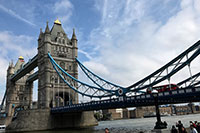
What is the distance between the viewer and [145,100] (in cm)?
2847

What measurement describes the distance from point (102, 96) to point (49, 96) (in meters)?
15.8

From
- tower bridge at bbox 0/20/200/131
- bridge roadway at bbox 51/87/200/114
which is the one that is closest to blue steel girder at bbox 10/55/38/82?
tower bridge at bbox 0/20/200/131

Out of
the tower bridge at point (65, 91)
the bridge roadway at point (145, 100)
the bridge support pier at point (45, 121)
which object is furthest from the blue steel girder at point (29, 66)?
the bridge roadway at point (145, 100)

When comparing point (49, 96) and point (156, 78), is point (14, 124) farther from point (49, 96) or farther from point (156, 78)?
point (156, 78)

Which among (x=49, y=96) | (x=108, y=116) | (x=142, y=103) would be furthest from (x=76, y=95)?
(x=108, y=116)

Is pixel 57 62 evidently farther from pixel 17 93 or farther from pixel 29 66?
pixel 17 93

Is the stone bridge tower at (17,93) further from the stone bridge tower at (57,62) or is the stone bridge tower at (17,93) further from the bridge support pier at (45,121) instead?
the bridge support pier at (45,121)

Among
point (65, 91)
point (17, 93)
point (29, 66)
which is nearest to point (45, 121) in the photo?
point (65, 91)

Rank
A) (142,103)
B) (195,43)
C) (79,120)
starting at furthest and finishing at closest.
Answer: (79,120)
(142,103)
(195,43)

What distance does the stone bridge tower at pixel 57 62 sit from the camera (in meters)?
50.4

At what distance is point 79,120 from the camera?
47.2 meters

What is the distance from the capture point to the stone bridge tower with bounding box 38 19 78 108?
50.4m

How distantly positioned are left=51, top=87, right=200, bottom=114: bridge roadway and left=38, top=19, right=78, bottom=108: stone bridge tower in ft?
25.9

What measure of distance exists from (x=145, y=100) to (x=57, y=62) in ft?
106
